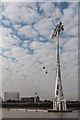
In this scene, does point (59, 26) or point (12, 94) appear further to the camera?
point (12, 94)

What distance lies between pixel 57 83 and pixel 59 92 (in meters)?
1.79

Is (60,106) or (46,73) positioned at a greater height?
(46,73)

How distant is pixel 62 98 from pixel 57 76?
439 cm

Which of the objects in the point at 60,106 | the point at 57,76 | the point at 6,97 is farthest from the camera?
the point at 6,97

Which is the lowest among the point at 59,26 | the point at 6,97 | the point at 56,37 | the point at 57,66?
the point at 6,97

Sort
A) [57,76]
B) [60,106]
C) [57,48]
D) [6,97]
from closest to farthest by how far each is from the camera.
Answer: [60,106] → [57,76] → [57,48] → [6,97]

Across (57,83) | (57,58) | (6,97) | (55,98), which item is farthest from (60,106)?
(6,97)

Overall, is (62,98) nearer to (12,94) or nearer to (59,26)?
(59,26)

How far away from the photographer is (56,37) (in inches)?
1272

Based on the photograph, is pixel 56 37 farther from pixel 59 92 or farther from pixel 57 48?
pixel 59 92

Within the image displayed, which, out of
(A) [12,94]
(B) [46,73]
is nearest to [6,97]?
(A) [12,94]

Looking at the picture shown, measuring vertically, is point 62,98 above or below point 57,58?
below

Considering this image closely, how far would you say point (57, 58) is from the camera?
2991cm

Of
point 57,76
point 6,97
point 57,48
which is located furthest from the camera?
point 6,97
